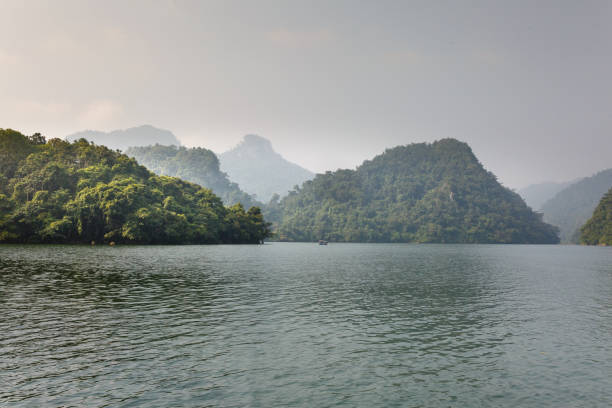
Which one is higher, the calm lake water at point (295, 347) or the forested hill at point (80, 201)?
the forested hill at point (80, 201)

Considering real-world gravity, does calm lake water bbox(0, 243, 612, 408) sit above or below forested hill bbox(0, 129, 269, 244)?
below

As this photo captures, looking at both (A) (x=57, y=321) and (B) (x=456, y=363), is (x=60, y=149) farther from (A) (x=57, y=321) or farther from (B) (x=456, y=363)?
(B) (x=456, y=363)

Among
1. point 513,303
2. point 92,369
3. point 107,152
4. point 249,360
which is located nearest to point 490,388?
point 249,360

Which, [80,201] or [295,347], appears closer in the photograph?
[295,347]

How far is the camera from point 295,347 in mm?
16766

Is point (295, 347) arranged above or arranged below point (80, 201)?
below

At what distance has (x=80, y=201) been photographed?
95750 mm

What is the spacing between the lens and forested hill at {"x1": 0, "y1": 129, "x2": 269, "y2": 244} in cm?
9344

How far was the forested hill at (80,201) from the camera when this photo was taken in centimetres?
9344

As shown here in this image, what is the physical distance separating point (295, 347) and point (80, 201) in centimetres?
9592

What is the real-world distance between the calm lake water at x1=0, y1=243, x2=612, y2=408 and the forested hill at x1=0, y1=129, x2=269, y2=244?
7261 centimetres

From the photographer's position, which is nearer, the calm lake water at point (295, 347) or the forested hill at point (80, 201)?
the calm lake water at point (295, 347)

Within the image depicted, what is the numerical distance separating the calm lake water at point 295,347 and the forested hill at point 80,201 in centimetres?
7261

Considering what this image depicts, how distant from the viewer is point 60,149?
116312 millimetres
